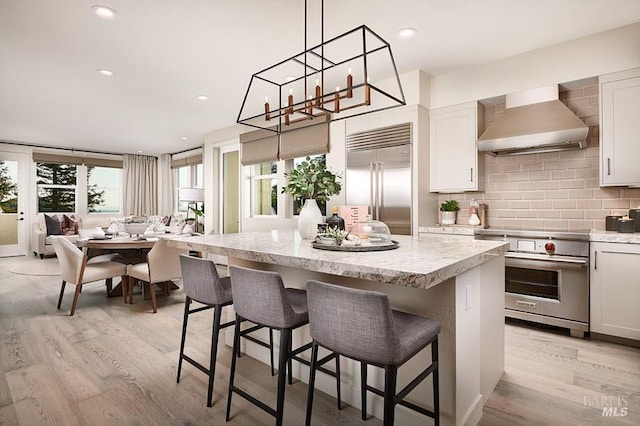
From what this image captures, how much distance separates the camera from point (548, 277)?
3.08 meters

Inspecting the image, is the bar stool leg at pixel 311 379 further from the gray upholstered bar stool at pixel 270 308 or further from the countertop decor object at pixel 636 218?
the countertop decor object at pixel 636 218

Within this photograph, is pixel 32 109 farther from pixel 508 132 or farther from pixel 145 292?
pixel 508 132

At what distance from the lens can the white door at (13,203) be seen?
25.4ft

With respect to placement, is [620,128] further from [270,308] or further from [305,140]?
[305,140]

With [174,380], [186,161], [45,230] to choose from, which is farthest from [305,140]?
[45,230]

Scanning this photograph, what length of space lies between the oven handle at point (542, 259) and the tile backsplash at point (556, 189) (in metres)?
0.55

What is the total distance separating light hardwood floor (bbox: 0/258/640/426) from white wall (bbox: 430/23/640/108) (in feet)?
7.54

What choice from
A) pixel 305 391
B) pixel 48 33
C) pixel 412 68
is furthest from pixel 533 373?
pixel 48 33

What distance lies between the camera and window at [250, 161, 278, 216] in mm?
5953

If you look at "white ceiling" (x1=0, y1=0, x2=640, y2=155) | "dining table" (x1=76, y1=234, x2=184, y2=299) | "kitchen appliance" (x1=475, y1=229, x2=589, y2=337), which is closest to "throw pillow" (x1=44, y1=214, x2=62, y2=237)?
"white ceiling" (x1=0, y1=0, x2=640, y2=155)

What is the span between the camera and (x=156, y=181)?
9.68 m

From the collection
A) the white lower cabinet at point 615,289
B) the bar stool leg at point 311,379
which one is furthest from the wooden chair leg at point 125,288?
the white lower cabinet at point 615,289

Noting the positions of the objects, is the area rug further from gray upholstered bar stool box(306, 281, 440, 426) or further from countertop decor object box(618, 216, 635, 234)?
countertop decor object box(618, 216, 635, 234)

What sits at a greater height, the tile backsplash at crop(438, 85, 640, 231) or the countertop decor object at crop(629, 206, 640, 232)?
the tile backsplash at crop(438, 85, 640, 231)
